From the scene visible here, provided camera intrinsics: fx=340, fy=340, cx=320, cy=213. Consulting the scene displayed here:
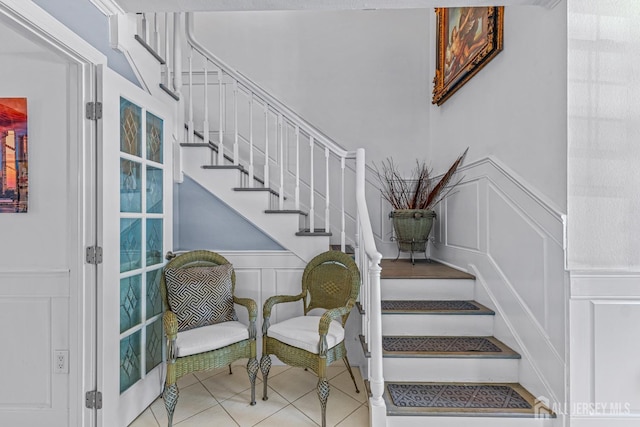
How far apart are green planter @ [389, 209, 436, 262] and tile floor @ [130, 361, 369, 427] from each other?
4.14 ft

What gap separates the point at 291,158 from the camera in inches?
156

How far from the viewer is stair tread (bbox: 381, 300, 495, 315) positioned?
2.44 metres

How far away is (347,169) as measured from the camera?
392 centimetres

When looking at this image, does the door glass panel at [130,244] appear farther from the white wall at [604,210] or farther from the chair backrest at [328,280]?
the white wall at [604,210]

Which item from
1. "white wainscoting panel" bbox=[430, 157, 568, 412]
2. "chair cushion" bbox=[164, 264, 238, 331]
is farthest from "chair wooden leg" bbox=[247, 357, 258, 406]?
"white wainscoting panel" bbox=[430, 157, 568, 412]

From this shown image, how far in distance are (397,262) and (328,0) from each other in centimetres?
240

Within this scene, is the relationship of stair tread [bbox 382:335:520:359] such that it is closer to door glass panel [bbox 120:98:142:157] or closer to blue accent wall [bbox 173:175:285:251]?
blue accent wall [bbox 173:175:285:251]

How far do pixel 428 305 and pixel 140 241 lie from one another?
2.11 m

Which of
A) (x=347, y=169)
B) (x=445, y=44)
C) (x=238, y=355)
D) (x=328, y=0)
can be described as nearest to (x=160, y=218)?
(x=238, y=355)

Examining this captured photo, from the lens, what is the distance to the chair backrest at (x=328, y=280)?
2.52 meters

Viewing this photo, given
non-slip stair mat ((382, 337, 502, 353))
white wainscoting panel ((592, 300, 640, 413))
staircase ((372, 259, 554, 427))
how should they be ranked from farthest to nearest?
non-slip stair mat ((382, 337, 502, 353)) < staircase ((372, 259, 554, 427)) < white wainscoting panel ((592, 300, 640, 413))

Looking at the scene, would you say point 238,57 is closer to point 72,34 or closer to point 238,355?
point 72,34

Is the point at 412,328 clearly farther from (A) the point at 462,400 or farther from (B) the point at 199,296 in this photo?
(B) the point at 199,296

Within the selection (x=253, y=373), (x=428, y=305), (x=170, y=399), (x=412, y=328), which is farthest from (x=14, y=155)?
(x=428, y=305)
